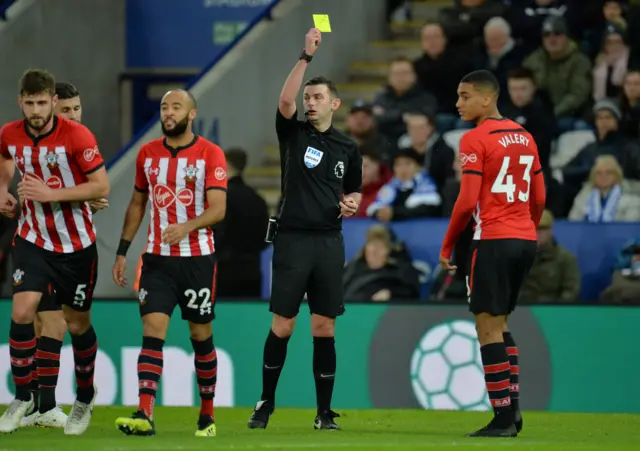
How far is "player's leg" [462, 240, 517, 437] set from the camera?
8.12 m

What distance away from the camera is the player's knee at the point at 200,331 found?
27.1 feet

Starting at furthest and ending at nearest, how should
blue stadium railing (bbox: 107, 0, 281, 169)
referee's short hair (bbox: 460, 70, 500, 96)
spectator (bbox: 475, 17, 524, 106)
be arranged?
blue stadium railing (bbox: 107, 0, 281, 169)
spectator (bbox: 475, 17, 524, 106)
referee's short hair (bbox: 460, 70, 500, 96)

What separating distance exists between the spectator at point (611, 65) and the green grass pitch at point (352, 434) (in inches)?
165

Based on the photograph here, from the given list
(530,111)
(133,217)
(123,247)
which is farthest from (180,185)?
(530,111)

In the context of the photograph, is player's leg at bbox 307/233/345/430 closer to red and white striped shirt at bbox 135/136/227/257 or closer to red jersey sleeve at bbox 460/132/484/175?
red and white striped shirt at bbox 135/136/227/257

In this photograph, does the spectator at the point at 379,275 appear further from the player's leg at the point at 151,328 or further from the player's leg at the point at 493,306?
the player's leg at the point at 151,328

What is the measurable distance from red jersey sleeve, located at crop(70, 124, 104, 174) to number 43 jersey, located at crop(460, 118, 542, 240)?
2156mm

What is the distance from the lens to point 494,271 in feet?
26.7

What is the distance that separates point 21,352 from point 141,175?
1260mm

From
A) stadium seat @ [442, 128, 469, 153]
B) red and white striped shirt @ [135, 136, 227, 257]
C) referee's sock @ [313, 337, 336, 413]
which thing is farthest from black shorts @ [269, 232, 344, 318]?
stadium seat @ [442, 128, 469, 153]

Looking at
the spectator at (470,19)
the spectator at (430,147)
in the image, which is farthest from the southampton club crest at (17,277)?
the spectator at (470,19)

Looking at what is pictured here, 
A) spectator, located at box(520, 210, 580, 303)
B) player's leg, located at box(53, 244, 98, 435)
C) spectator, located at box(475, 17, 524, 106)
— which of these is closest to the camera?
player's leg, located at box(53, 244, 98, 435)

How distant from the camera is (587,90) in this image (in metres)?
13.6

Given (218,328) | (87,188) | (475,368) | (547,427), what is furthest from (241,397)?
(87,188)
